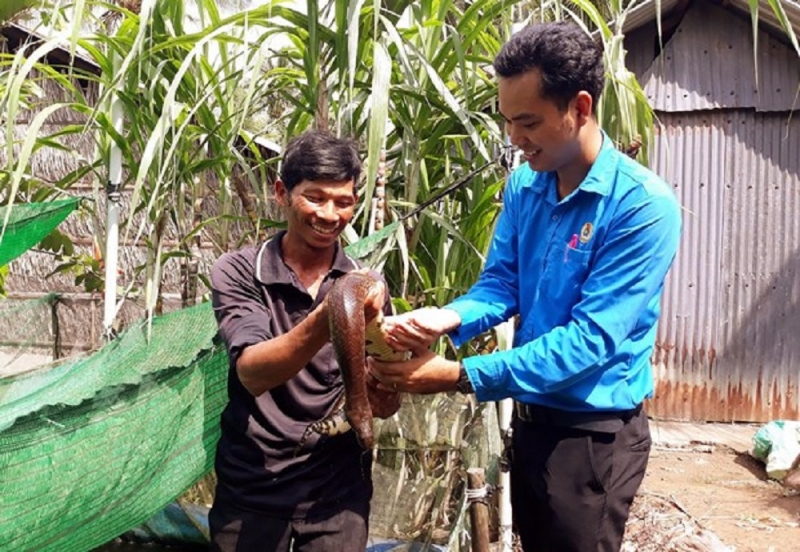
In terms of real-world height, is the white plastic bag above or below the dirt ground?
above

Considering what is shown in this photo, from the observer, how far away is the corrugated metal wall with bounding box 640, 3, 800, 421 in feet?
20.2

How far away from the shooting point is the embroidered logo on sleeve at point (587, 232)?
74.2 inches

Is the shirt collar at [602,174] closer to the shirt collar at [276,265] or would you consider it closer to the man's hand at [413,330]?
the man's hand at [413,330]

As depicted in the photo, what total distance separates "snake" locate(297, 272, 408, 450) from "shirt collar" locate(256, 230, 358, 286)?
0.17 metres

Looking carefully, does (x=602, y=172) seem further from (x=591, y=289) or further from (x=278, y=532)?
(x=278, y=532)

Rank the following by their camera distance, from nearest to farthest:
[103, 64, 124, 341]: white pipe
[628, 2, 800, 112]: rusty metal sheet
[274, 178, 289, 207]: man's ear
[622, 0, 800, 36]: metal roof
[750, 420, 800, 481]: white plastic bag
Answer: [274, 178, 289, 207]: man's ear < [103, 64, 124, 341]: white pipe < [750, 420, 800, 481]: white plastic bag < [622, 0, 800, 36]: metal roof < [628, 2, 800, 112]: rusty metal sheet

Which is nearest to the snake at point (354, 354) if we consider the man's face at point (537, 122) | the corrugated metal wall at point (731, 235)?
the man's face at point (537, 122)

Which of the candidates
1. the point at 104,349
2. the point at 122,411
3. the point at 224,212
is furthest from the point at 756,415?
the point at 122,411

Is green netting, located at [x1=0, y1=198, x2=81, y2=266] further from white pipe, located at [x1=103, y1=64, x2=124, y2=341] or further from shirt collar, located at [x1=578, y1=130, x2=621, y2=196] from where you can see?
shirt collar, located at [x1=578, y1=130, x2=621, y2=196]

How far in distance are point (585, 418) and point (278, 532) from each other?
0.70m

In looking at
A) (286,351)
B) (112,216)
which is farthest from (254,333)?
(112,216)

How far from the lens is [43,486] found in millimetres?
1925

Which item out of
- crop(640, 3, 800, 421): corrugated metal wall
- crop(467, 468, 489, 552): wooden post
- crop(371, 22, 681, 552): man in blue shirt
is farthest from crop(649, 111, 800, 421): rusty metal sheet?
crop(371, 22, 681, 552): man in blue shirt

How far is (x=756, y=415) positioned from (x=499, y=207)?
4152mm
